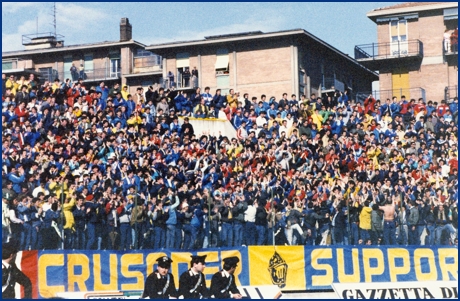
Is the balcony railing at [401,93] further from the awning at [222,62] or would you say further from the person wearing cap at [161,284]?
the person wearing cap at [161,284]

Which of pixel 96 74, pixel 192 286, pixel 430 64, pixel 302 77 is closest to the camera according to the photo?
pixel 192 286

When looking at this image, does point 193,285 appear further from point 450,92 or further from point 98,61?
point 98,61

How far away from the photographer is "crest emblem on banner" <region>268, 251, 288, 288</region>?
20609 millimetres

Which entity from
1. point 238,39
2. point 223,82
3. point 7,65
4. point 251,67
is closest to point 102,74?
point 7,65

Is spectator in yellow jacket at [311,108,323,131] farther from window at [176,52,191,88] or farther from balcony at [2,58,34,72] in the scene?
balcony at [2,58,34,72]

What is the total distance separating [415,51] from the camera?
44.3 m

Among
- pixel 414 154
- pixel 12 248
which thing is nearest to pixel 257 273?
pixel 12 248

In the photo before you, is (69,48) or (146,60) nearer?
(146,60)

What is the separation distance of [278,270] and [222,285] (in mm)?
2534

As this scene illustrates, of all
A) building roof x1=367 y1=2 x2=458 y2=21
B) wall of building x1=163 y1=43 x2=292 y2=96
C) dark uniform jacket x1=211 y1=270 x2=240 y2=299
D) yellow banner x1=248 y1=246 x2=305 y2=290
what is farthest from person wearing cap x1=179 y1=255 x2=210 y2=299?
building roof x1=367 y1=2 x2=458 y2=21

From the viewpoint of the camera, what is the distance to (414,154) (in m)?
27.1

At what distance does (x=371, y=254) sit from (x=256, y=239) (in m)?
3.21

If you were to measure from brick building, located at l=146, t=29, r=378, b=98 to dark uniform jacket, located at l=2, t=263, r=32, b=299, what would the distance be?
2668cm

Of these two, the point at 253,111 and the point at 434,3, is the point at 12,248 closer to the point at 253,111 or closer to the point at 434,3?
the point at 253,111
